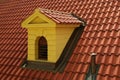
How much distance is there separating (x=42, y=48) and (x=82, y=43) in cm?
95

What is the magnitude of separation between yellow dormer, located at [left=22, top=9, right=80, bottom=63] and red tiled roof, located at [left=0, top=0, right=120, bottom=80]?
34 centimetres

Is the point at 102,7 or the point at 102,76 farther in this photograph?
→ the point at 102,7

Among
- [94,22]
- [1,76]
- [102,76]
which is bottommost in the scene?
[1,76]

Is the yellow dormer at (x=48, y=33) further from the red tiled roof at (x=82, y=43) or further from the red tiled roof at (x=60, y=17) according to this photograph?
the red tiled roof at (x=82, y=43)

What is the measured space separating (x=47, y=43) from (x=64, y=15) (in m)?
0.96

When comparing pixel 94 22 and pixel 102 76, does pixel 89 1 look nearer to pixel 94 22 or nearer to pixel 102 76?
pixel 94 22

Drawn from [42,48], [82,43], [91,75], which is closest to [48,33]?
[42,48]

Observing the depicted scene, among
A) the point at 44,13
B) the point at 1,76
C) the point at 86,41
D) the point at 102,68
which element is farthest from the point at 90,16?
the point at 1,76

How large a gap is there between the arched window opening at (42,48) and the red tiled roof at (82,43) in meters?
0.40

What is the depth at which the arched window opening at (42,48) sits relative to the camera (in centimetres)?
675

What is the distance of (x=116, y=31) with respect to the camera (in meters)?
6.39

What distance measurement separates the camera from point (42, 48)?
22.3 feet

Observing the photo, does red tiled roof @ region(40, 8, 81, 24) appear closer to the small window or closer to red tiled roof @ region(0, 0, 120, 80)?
red tiled roof @ region(0, 0, 120, 80)

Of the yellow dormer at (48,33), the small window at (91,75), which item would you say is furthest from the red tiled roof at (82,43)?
the yellow dormer at (48,33)
